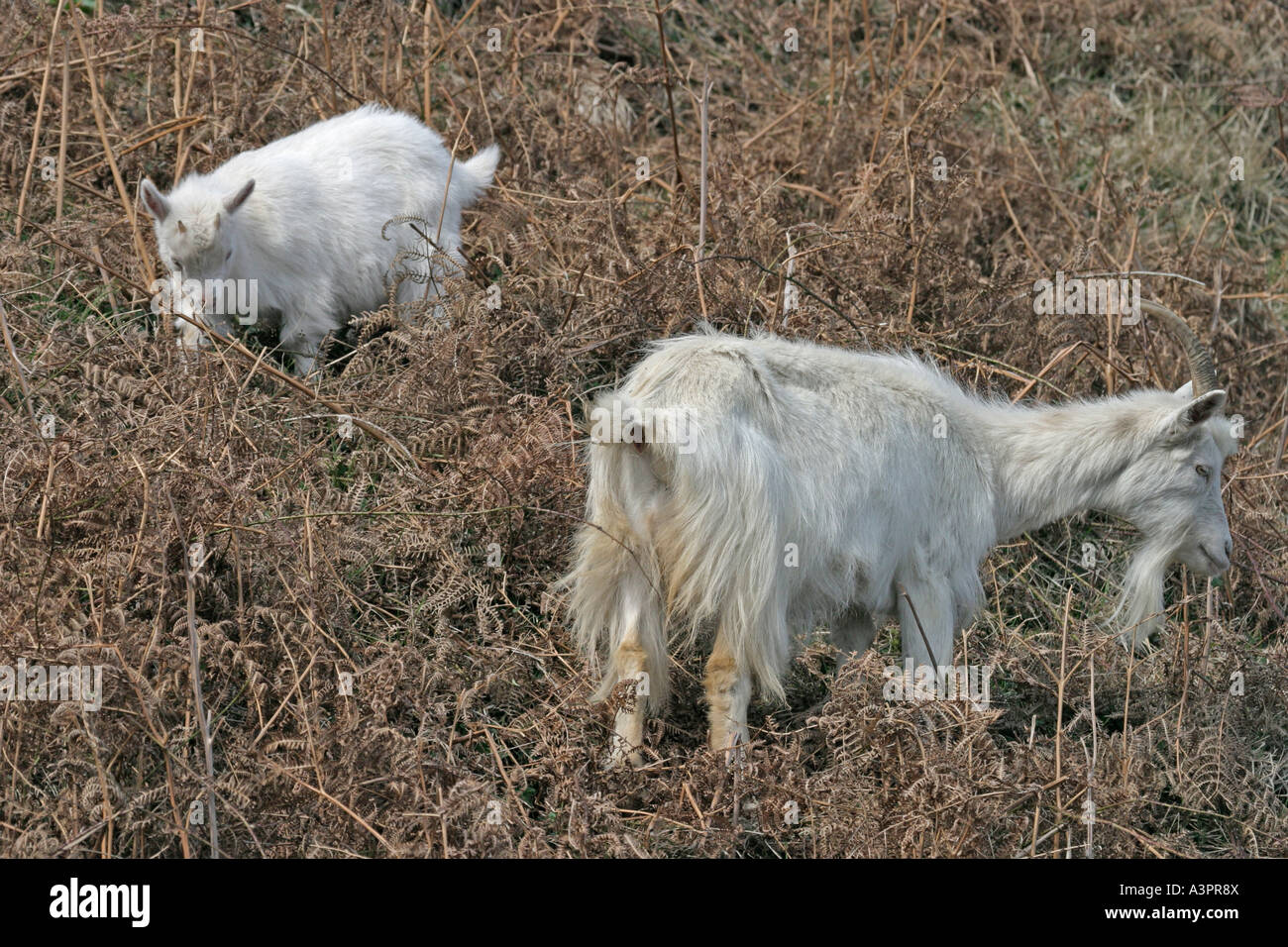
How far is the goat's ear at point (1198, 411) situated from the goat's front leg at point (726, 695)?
202cm

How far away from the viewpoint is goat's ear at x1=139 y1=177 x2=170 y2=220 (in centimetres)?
592

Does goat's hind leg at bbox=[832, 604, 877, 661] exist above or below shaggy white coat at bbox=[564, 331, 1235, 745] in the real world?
below

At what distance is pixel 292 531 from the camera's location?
17.3ft

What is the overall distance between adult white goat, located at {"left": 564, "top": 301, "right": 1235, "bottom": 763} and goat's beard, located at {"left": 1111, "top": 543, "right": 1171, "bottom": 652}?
0.04 ft

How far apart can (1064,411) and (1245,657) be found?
1300 mm

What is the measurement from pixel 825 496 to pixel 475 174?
10.8ft

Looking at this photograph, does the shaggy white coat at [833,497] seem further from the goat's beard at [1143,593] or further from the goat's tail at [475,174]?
the goat's tail at [475,174]

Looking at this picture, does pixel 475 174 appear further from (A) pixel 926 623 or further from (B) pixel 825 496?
(A) pixel 926 623

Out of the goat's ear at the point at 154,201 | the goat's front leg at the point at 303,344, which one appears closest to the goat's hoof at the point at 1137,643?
the goat's front leg at the point at 303,344

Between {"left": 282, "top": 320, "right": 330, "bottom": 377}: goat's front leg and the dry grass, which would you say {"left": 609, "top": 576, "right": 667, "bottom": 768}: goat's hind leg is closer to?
the dry grass

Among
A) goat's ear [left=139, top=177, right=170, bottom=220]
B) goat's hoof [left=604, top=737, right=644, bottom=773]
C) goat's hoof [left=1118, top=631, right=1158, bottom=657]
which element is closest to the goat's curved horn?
goat's hoof [left=1118, top=631, right=1158, bottom=657]

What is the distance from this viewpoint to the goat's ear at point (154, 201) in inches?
233

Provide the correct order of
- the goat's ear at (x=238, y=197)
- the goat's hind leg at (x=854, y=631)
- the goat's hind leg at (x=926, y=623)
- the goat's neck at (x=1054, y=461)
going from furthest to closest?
the goat's ear at (x=238, y=197)
the goat's neck at (x=1054, y=461)
the goat's hind leg at (x=854, y=631)
the goat's hind leg at (x=926, y=623)

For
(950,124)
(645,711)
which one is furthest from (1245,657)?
(950,124)
